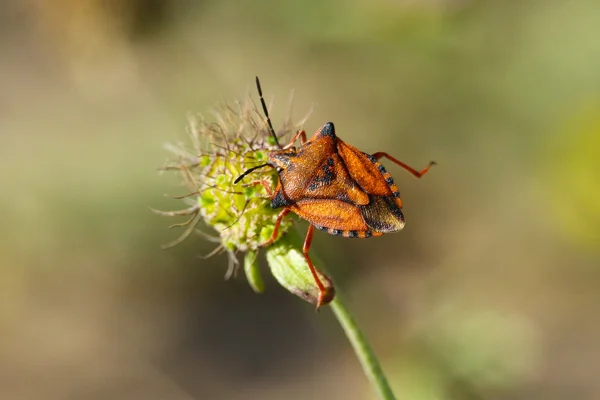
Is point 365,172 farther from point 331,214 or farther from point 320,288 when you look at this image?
point 320,288

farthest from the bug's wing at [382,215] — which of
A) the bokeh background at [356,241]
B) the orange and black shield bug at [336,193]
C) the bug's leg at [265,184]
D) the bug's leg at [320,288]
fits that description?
the bokeh background at [356,241]

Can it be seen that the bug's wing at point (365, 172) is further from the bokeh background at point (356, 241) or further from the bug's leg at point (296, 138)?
the bokeh background at point (356, 241)

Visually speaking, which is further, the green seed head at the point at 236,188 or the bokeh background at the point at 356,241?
the bokeh background at the point at 356,241

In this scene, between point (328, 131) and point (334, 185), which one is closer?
point (334, 185)

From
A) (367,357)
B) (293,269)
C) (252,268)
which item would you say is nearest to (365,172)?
(293,269)

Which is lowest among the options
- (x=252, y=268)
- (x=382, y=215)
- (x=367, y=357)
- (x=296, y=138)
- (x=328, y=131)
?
(x=367, y=357)

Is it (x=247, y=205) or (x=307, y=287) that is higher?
(x=247, y=205)

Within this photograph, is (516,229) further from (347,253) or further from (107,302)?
(107,302)

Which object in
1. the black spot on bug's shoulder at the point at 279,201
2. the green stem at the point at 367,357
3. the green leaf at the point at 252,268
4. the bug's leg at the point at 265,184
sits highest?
the bug's leg at the point at 265,184

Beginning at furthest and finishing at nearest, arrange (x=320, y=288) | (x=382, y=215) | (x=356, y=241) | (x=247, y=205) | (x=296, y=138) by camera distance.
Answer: (x=356, y=241)
(x=296, y=138)
(x=247, y=205)
(x=382, y=215)
(x=320, y=288)
